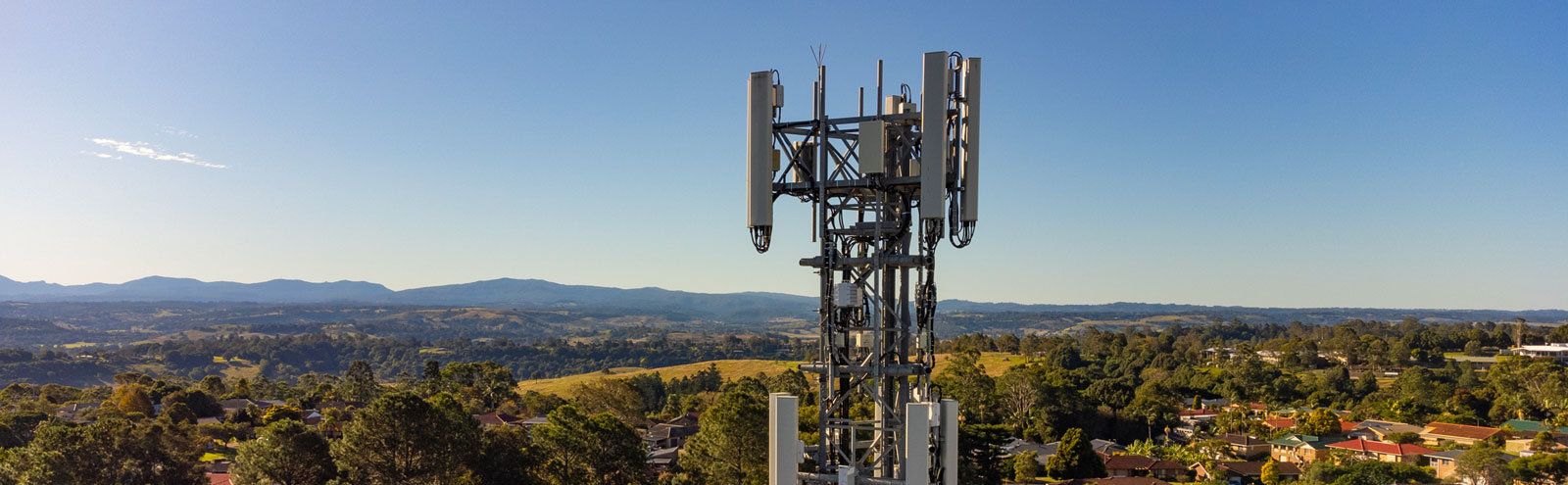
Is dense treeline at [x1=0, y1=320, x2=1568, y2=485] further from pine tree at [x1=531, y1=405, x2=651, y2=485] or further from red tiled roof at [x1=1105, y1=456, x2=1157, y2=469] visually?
red tiled roof at [x1=1105, y1=456, x2=1157, y2=469]

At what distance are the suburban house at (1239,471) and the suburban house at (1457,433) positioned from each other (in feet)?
37.7

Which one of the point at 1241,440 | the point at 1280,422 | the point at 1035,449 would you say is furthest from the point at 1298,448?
the point at 1035,449

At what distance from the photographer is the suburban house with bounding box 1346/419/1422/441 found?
6012cm

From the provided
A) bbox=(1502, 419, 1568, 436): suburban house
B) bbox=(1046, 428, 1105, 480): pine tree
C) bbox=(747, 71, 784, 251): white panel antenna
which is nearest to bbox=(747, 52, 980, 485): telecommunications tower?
bbox=(747, 71, 784, 251): white panel antenna

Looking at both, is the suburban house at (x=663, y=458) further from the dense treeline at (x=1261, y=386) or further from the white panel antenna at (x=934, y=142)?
the white panel antenna at (x=934, y=142)

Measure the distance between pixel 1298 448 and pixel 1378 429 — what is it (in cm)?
1061

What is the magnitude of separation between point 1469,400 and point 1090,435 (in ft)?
97.2

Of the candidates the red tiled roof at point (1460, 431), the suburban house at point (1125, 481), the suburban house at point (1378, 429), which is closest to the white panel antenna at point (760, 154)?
the suburban house at point (1125, 481)

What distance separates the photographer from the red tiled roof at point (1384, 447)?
171 ft

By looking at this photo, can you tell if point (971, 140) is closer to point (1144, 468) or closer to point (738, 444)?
point (738, 444)

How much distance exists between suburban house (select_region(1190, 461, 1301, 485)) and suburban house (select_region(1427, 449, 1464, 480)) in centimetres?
662

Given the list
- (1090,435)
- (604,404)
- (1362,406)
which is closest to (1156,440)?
(1090,435)

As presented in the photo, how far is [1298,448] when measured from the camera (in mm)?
56500

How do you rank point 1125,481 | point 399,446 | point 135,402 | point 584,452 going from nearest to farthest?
point 399,446, point 584,452, point 1125,481, point 135,402
